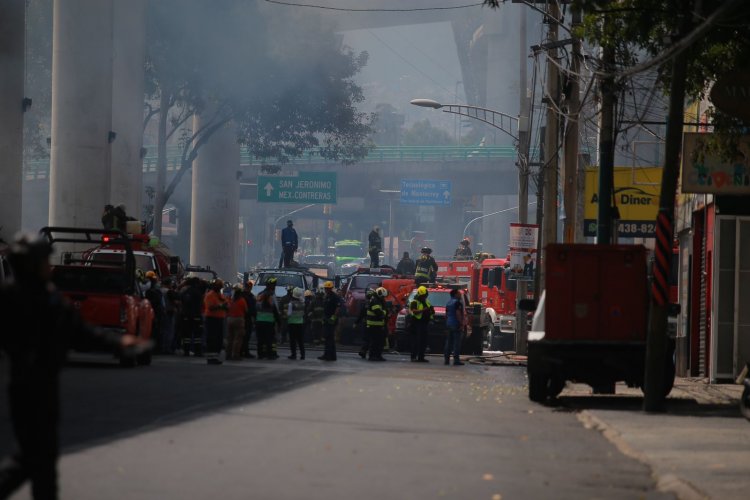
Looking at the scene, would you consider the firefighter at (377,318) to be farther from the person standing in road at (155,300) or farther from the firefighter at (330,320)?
the person standing in road at (155,300)

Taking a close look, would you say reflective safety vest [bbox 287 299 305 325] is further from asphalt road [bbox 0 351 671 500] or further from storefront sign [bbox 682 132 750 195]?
storefront sign [bbox 682 132 750 195]

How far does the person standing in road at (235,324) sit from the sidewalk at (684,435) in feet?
30.7

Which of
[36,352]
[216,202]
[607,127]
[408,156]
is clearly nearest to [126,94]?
[216,202]

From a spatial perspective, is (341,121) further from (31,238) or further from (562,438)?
(31,238)

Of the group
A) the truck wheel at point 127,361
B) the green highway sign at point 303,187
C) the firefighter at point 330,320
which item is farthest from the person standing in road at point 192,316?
the green highway sign at point 303,187

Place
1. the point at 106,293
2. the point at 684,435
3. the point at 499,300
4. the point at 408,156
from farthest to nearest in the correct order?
the point at 408,156 < the point at 499,300 < the point at 106,293 < the point at 684,435

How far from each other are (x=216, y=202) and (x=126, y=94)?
55.8 feet

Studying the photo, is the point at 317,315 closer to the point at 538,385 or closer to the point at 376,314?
the point at 376,314

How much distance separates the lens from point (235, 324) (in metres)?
31.4

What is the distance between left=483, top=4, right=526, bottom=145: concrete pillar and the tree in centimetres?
5122

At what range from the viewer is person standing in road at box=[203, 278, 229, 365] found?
100ft

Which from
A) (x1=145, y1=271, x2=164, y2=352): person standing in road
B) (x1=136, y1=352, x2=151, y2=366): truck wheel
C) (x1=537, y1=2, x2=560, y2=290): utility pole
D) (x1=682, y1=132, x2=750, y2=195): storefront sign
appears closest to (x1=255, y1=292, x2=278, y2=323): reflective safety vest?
(x1=145, y1=271, x2=164, y2=352): person standing in road

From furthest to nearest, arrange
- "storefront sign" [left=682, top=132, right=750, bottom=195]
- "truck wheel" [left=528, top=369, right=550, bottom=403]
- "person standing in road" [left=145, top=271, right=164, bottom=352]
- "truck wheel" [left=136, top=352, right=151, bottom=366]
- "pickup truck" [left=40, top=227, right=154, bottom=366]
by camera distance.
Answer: "person standing in road" [left=145, top=271, right=164, bottom=352] → "truck wheel" [left=136, top=352, right=151, bottom=366] → "storefront sign" [left=682, top=132, right=750, bottom=195] → "pickup truck" [left=40, top=227, right=154, bottom=366] → "truck wheel" [left=528, top=369, right=550, bottom=403]

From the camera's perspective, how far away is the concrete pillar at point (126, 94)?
44406 mm
